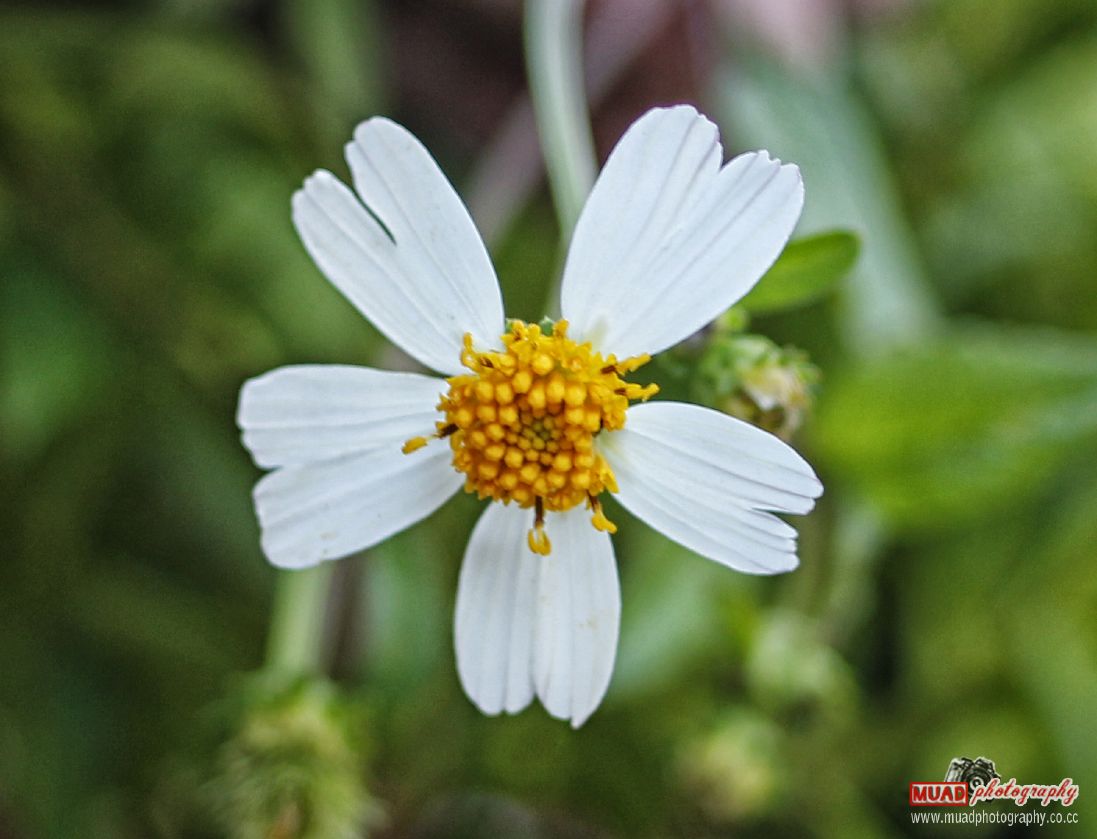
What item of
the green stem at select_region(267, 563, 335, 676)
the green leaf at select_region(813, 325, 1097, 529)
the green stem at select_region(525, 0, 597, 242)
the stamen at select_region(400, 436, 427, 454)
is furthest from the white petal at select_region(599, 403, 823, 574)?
the green leaf at select_region(813, 325, 1097, 529)

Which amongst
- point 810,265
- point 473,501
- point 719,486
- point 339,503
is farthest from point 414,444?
point 473,501

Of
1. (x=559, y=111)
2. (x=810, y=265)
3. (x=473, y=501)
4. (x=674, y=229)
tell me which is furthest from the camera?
(x=473, y=501)

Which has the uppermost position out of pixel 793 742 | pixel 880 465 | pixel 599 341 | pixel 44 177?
pixel 44 177

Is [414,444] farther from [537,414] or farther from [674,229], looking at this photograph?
[674,229]

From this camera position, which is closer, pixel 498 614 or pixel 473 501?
pixel 498 614

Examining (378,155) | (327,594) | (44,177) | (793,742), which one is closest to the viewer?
(378,155)

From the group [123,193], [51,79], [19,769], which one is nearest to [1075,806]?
[19,769]

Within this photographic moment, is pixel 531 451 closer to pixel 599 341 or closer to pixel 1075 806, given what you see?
pixel 599 341
